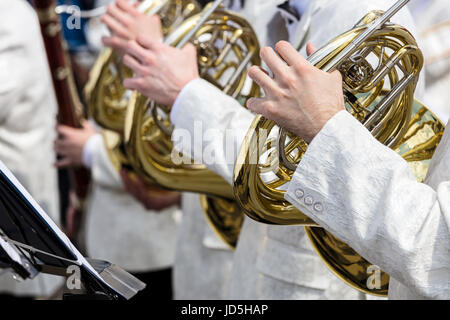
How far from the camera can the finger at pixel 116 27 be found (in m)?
1.62

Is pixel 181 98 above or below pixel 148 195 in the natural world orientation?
above

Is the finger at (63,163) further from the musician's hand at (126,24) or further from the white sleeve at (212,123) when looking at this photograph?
the white sleeve at (212,123)

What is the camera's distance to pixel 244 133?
1211mm

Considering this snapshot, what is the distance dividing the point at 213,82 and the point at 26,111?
41.5 inches

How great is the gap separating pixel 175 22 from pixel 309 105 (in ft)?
2.97

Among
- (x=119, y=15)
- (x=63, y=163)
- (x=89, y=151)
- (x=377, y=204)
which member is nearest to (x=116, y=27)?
(x=119, y=15)

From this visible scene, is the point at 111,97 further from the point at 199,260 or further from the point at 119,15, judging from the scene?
the point at 199,260

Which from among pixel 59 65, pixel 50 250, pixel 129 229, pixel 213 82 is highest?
pixel 213 82

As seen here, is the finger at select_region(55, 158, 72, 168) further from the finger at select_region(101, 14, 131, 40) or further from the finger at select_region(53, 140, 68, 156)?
the finger at select_region(101, 14, 131, 40)

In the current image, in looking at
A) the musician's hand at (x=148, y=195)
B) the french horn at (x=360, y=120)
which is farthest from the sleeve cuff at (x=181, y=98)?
the musician's hand at (x=148, y=195)

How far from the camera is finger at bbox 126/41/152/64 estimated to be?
4.32 feet

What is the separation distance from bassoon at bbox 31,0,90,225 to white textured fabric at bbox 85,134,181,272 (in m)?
0.18

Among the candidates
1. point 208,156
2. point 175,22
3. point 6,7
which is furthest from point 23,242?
point 6,7

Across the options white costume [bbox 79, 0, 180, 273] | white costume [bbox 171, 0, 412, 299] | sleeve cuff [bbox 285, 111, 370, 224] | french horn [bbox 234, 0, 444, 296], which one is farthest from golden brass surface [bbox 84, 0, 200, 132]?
sleeve cuff [bbox 285, 111, 370, 224]
